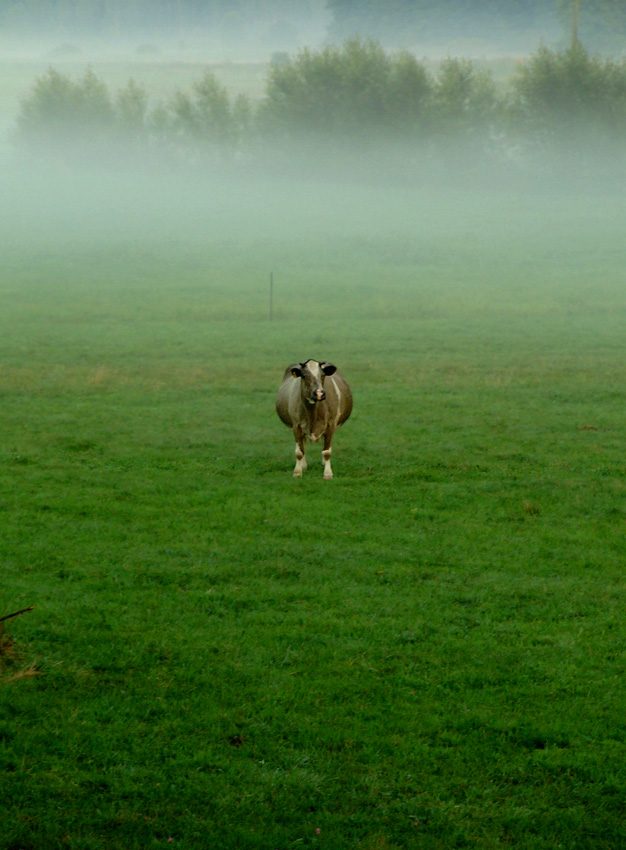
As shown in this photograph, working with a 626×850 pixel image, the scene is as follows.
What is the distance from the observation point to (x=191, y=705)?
9070 millimetres

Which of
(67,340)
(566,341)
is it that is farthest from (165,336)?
(566,341)

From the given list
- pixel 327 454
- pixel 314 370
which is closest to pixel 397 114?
pixel 327 454

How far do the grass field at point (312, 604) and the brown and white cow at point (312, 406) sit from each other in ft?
2.13

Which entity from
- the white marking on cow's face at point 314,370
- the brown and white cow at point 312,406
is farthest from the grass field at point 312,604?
the white marking on cow's face at point 314,370

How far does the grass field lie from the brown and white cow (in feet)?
2.13

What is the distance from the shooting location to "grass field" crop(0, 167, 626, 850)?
298 inches

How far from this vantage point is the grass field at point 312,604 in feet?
24.8

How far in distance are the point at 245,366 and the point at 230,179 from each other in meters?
83.3

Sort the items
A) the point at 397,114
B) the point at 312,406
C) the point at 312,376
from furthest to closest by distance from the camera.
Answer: the point at 397,114, the point at 312,406, the point at 312,376

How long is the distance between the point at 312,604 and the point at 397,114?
9635 cm

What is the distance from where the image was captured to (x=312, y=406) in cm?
1825

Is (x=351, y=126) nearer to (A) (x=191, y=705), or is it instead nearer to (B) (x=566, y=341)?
(B) (x=566, y=341)

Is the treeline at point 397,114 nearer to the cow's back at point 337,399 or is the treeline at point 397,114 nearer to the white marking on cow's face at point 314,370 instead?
the cow's back at point 337,399

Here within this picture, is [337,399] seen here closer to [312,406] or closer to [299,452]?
[312,406]
